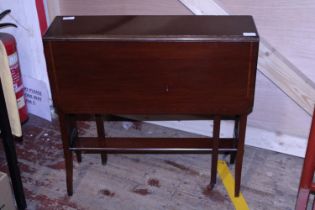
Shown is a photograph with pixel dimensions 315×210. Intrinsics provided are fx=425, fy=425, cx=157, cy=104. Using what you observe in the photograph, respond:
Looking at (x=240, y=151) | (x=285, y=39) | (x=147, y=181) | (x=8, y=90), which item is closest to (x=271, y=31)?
(x=285, y=39)

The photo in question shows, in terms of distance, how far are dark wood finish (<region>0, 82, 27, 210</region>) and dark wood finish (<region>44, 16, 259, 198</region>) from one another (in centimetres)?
22

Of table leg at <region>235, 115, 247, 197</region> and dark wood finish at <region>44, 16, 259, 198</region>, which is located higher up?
dark wood finish at <region>44, 16, 259, 198</region>

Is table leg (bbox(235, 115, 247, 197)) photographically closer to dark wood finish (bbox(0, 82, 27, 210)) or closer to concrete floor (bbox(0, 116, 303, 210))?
concrete floor (bbox(0, 116, 303, 210))

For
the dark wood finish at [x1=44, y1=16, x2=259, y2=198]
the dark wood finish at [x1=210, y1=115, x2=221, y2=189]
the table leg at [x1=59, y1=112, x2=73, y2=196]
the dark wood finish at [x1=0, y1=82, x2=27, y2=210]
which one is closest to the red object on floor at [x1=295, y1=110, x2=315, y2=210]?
the dark wood finish at [x1=44, y1=16, x2=259, y2=198]

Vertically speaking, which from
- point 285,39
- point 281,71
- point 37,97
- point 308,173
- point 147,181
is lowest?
point 147,181

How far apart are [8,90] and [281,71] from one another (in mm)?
1286

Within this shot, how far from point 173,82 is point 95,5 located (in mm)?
938

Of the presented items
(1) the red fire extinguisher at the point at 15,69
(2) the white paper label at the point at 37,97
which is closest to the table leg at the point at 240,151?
(2) the white paper label at the point at 37,97

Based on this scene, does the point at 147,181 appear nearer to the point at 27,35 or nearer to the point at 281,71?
the point at 281,71

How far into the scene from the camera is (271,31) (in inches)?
82.4

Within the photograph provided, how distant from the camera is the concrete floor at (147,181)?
2.05 metres

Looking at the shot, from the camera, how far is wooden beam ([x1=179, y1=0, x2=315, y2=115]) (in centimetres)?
209

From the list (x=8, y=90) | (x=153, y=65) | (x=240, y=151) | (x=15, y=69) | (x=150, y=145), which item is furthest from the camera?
(x=15, y=69)

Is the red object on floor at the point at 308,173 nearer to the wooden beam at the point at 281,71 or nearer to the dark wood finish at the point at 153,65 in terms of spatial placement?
the dark wood finish at the point at 153,65
